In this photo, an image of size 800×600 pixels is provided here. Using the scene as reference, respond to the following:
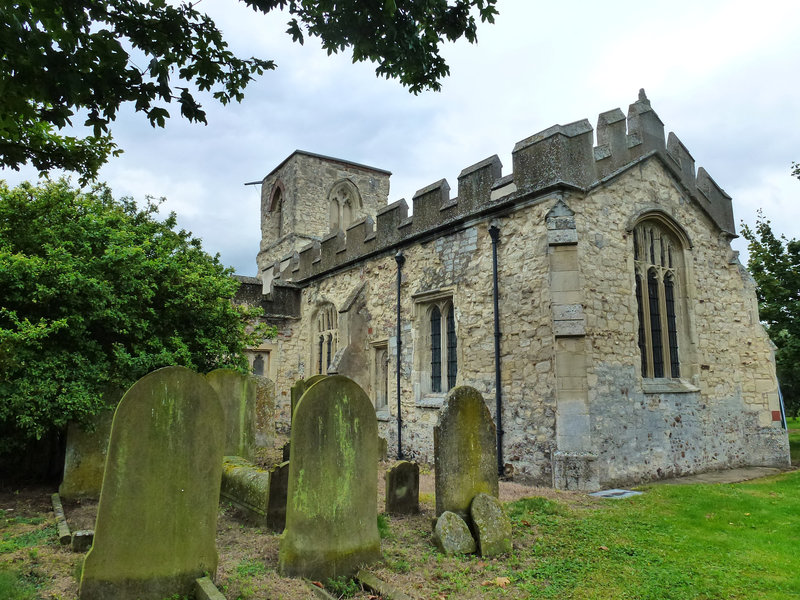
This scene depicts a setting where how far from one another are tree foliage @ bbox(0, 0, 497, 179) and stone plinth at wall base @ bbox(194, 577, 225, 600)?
3587mm

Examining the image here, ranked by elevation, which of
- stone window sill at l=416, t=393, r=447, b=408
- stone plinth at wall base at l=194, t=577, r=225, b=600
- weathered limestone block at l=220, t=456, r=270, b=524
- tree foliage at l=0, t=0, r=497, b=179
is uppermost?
tree foliage at l=0, t=0, r=497, b=179

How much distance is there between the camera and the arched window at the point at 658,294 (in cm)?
1013

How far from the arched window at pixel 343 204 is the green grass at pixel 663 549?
20039 millimetres

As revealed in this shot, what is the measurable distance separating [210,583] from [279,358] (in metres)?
13.2

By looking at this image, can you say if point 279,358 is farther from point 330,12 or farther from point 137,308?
point 330,12

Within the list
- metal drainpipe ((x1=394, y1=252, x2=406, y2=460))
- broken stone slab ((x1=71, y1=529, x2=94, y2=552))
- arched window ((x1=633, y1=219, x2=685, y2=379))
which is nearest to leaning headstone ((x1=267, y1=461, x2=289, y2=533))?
broken stone slab ((x1=71, y1=529, x2=94, y2=552))

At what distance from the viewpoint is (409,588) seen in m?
4.22

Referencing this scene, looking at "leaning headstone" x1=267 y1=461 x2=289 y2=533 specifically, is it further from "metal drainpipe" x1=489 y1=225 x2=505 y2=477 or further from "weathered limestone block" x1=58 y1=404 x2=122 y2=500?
"metal drainpipe" x1=489 y1=225 x2=505 y2=477

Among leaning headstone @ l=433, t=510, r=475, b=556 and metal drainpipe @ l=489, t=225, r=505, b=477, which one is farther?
metal drainpipe @ l=489, t=225, r=505, b=477

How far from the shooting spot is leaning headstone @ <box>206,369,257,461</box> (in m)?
8.39

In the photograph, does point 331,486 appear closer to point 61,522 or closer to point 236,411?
point 61,522

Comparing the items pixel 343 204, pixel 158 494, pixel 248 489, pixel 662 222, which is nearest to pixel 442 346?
pixel 662 222

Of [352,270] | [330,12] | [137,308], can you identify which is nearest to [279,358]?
[352,270]

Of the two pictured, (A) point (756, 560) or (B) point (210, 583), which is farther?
(A) point (756, 560)
